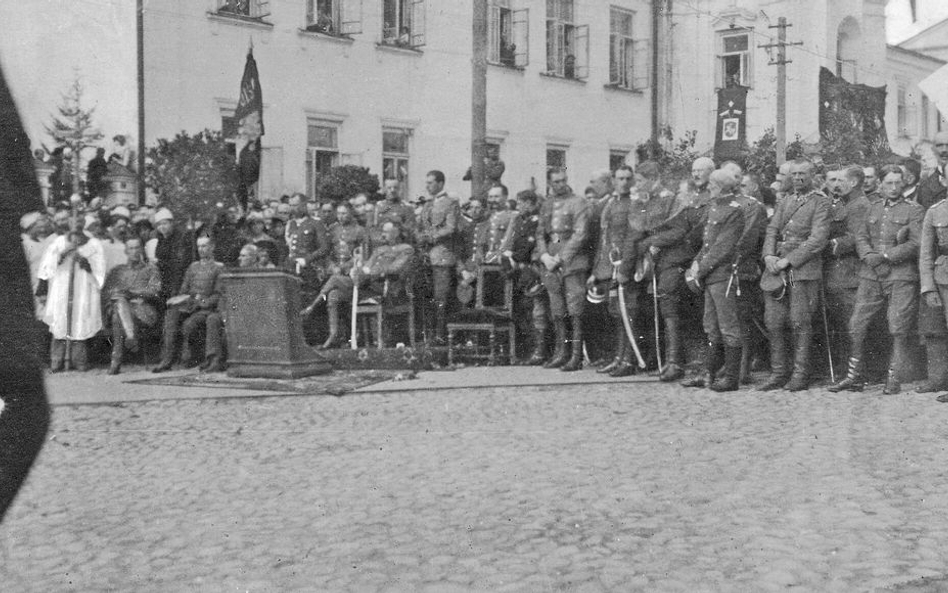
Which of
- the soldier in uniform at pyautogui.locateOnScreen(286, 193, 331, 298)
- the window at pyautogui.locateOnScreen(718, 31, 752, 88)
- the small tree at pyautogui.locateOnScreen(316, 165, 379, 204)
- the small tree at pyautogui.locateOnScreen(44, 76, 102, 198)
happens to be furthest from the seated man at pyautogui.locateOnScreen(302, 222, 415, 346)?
the window at pyautogui.locateOnScreen(718, 31, 752, 88)

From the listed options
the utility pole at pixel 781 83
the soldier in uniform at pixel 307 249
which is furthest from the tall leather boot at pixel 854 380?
the utility pole at pixel 781 83

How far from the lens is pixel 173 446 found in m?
8.38

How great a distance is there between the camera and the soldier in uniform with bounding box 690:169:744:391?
37.8 feet

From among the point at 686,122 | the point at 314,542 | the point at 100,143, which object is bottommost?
the point at 314,542

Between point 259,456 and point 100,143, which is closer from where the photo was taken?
point 259,456

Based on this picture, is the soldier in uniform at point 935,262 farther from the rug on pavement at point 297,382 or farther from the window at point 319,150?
the window at point 319,150

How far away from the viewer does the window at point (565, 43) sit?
29.6 metres

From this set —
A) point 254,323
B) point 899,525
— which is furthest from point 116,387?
point 899,525

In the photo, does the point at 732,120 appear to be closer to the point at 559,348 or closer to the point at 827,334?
the point at 559,348

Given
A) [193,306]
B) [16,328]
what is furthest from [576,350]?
[16,328]

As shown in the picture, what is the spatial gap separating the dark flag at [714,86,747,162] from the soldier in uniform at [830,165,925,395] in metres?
20.8

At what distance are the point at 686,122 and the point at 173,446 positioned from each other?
2759 centimetres

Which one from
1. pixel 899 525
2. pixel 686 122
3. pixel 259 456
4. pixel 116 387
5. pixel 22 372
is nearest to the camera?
pixel 22 372

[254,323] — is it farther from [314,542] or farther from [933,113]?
[933,113]
